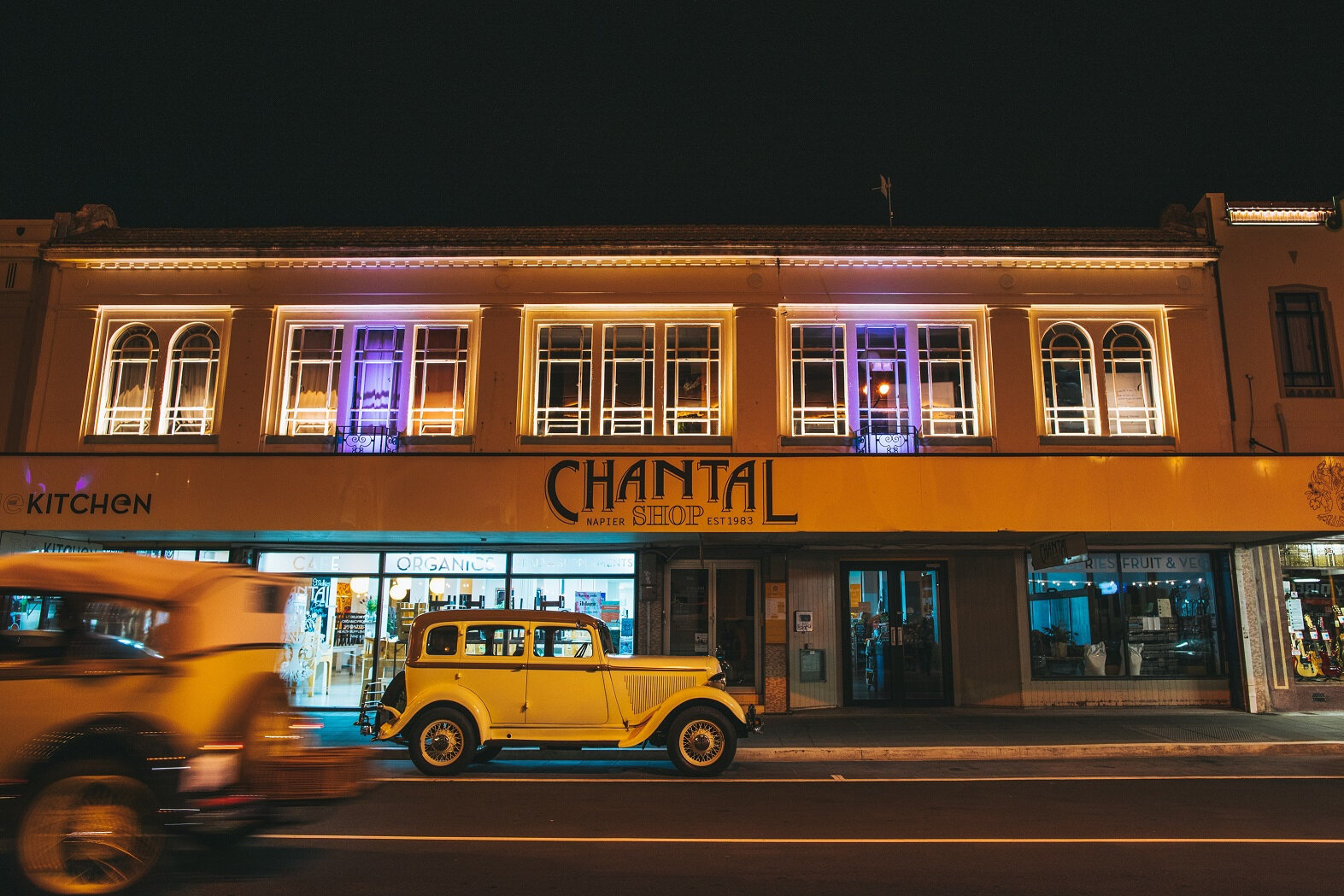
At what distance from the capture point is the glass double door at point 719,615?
1645 centimetres

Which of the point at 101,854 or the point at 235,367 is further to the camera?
the point at 235,367

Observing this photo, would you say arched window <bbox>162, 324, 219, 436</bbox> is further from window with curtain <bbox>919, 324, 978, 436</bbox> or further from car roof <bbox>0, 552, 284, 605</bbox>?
window with curtain <bbox>919, 324, 978, 436</bbox>

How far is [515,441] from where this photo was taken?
627 inches

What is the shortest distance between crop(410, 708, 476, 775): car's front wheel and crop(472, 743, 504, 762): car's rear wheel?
319 mm

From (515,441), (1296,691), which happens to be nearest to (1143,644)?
(1296,691)

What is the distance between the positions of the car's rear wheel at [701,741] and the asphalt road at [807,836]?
28cm

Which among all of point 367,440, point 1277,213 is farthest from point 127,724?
point 1277,213

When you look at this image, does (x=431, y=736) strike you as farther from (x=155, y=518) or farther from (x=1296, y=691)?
(x=1296, y=691)

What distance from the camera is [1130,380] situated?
54.2ft

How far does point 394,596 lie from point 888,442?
32.7 ft

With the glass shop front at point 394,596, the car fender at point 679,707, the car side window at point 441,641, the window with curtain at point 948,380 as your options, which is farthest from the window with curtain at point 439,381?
the window with curtain at point 948,380

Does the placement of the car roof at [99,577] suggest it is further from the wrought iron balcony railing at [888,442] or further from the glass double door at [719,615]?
the wrought iron balcony railing at [888,442]

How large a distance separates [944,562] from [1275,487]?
556 cm

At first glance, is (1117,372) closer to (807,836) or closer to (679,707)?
(679,707)
